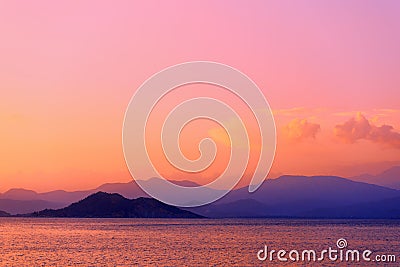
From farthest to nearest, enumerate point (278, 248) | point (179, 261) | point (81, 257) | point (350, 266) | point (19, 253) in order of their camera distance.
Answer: point (278, 248) → point (19, 253) → point (81, 257) → point (179, 261) → point (350, 266)

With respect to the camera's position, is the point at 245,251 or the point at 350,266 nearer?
the point at 350,266

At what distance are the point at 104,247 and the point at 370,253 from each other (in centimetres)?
4103

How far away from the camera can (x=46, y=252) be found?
298 feet

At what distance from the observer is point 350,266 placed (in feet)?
232

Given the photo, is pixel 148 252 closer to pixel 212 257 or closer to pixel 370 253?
pixel 212 257

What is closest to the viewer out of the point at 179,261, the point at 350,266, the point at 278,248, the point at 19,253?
the point at 350,266

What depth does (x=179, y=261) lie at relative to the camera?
77.2 metres

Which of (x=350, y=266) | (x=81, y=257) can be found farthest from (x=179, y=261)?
(x=350, y=266)

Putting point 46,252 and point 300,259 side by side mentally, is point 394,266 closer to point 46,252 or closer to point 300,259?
point 300,259

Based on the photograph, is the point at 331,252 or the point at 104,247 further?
the point at 104,247

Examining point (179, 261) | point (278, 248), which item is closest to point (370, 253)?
point (278, 248)

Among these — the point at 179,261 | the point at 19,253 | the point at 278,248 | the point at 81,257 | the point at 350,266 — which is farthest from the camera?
the point at 278,248

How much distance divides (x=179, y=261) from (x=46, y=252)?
937 inches

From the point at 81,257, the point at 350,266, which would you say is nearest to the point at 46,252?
the point at 81,257
